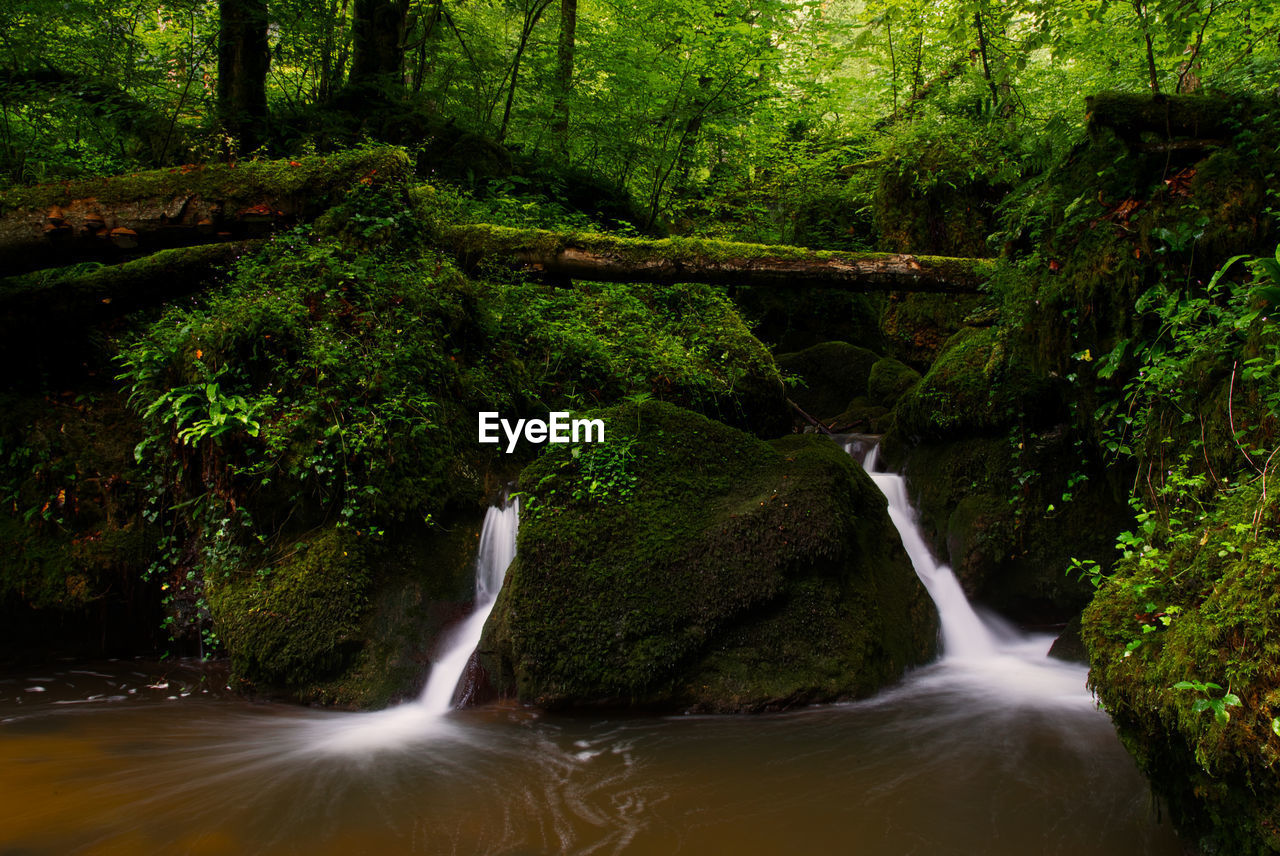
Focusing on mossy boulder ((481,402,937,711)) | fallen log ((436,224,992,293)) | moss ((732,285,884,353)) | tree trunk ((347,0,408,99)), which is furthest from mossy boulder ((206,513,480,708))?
moss ((732,285,884,353))

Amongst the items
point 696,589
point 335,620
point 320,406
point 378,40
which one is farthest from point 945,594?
point 378,40

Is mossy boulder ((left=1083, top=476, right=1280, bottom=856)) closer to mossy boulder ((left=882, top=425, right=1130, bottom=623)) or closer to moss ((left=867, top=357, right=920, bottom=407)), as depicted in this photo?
mossy boulder ((left=882, top=425, right=1130, bottom=623))

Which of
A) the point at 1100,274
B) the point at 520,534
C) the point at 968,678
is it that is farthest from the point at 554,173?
the point at 968,678

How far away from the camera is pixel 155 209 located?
5.54 m

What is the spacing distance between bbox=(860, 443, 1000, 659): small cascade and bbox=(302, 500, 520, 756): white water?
3778mm

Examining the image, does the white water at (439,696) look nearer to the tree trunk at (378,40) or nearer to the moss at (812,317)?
the tree trunk at (378,40)

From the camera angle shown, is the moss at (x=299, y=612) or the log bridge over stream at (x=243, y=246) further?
the log bridge over stream at (x=243, y=246)

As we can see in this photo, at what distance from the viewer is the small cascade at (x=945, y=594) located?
5758 millimetres

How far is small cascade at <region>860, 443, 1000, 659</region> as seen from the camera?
576 cm

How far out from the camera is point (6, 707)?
4.36 metres

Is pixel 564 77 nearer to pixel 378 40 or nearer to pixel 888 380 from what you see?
pixel 378 40

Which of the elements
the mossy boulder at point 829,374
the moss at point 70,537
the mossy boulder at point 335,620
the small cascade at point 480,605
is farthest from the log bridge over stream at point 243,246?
the mossy boulder at point 829,374

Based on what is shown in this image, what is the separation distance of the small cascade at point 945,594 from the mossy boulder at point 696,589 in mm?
429

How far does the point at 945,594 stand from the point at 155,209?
7.97 meters
